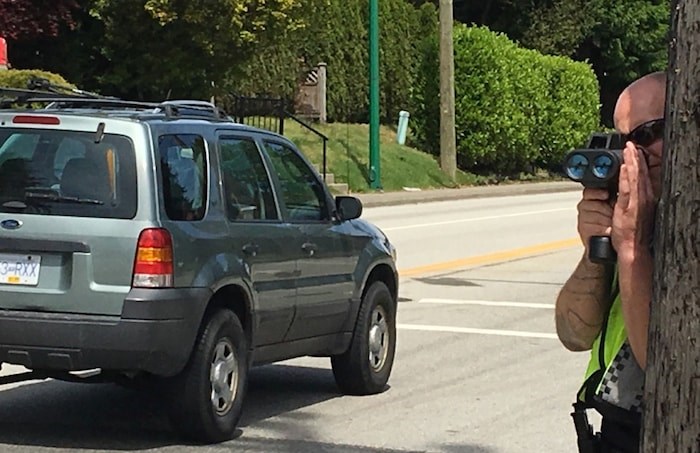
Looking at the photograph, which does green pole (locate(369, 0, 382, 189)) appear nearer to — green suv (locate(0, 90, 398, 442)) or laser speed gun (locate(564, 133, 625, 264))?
green suv (locate(0, 90, 398, 442))

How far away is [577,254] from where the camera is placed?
20.0 m

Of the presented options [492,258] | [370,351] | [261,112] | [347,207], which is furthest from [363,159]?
[347,207]

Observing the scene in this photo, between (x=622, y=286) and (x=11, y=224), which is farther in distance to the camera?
(x=11, y=224)

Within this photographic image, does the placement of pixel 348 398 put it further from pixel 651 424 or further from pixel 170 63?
pixel 170 63

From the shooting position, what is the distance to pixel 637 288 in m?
3.28

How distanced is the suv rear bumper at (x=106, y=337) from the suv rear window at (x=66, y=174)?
52 centimetres

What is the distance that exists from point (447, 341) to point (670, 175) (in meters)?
8.60

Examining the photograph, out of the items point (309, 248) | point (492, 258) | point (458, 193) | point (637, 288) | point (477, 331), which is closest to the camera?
point (637, 288)

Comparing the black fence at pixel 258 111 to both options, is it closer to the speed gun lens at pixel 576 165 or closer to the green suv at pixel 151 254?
the green suv at pixel 151 254

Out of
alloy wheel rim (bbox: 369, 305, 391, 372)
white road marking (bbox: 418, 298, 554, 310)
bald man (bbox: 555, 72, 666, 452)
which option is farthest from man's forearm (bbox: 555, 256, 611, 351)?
white road marking (bbox: 418, 298, 554, 310)

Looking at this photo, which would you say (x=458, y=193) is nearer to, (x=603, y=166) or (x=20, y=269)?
(x=20, y=269)

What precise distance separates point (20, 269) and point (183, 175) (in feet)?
3.33

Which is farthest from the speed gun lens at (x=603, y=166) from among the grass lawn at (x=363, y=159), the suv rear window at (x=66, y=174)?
the grass lawn at (x=363, y=159)

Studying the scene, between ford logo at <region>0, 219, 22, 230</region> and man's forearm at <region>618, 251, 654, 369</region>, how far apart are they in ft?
14.9
